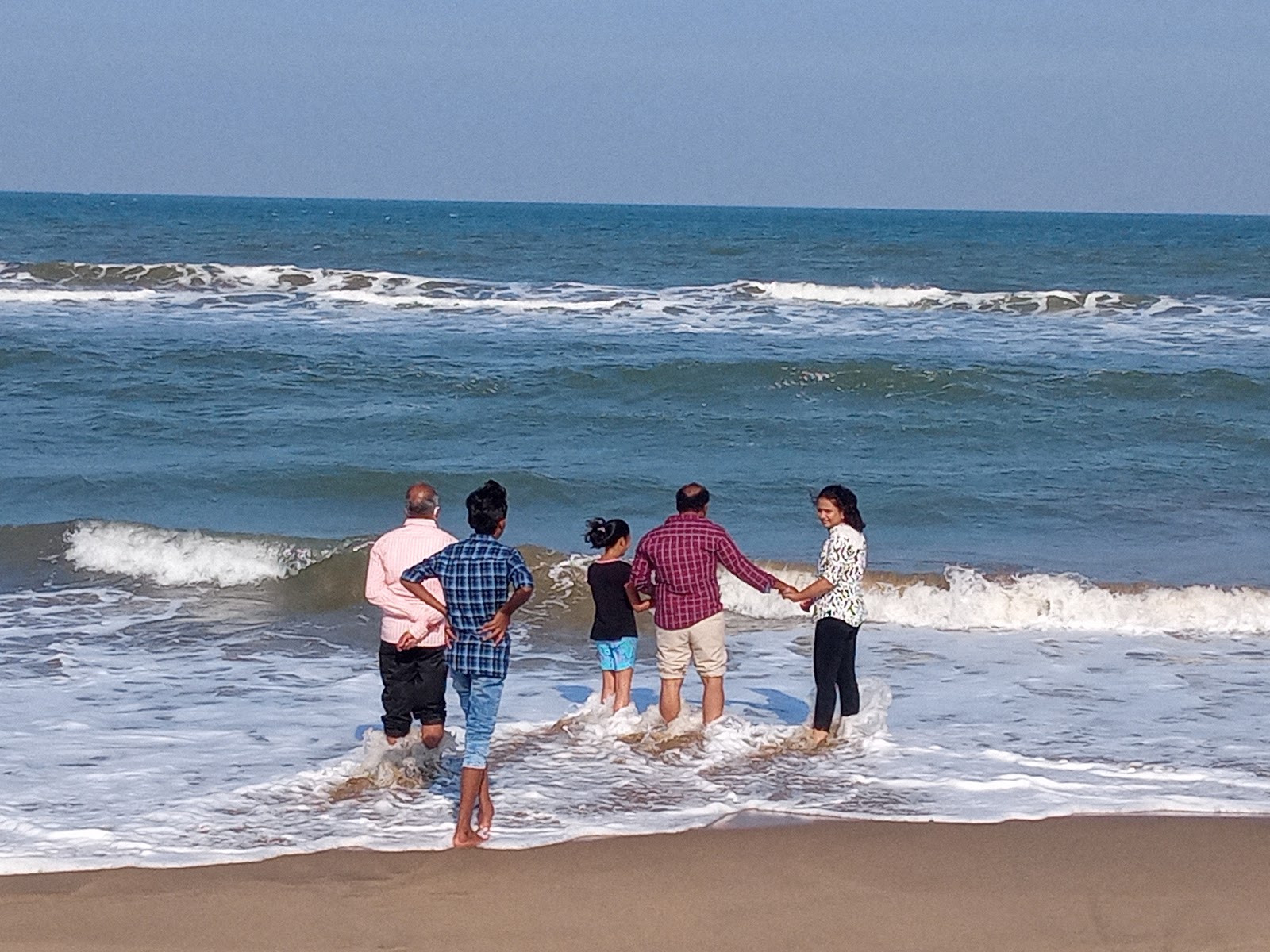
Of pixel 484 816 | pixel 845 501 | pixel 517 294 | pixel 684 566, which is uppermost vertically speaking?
pixel 517 294

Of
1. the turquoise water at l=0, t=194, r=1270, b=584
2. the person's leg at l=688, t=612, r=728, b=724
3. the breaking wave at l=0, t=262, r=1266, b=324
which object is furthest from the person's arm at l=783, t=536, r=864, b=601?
the breaking wave at l=0, t=262, r=1266, b=324

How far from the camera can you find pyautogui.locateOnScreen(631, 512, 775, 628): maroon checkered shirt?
24.2 feet

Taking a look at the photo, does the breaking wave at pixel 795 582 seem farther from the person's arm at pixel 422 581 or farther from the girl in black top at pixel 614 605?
the person's arm at pixel 422 581

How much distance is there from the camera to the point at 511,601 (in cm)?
598

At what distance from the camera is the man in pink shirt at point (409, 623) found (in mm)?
6621

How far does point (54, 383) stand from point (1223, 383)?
15.0 m

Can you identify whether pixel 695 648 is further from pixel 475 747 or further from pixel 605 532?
pixel 475 747

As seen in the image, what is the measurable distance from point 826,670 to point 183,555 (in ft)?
21.0

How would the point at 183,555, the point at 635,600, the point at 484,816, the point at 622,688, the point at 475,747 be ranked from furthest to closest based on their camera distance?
the point at 183,555 → the point at 622,688 → the point at 635,600 → the point at 484,816 → the point at 475,747

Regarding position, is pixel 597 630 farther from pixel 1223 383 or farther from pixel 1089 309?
pixel 1089 309

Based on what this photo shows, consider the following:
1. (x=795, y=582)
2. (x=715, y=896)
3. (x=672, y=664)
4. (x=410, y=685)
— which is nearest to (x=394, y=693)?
(x=410, y=685)

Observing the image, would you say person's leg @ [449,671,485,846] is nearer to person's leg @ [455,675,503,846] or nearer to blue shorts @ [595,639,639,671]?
person's leg @ [455,675,503,846]

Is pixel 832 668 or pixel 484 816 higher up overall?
pixel 832 668

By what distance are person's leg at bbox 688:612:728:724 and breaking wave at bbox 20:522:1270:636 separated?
3.00 meters
